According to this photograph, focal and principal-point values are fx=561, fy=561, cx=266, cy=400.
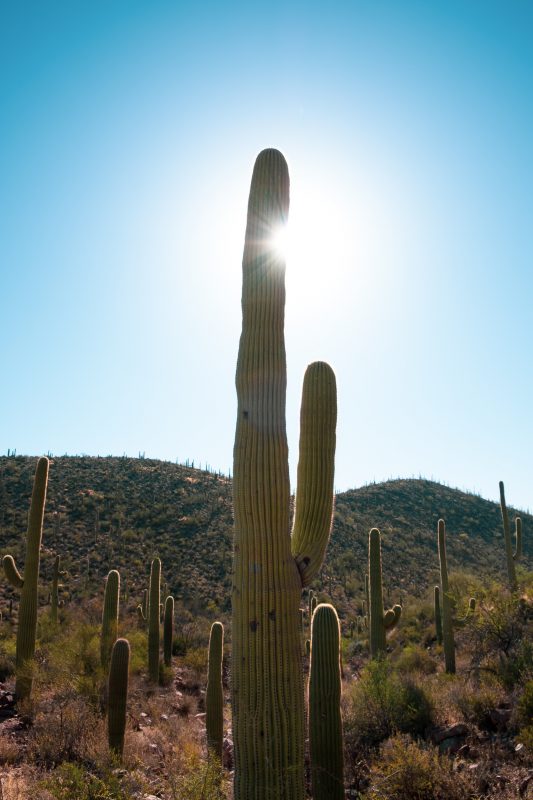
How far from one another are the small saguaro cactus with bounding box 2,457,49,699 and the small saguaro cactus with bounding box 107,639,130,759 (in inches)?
135

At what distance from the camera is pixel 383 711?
11.2 m

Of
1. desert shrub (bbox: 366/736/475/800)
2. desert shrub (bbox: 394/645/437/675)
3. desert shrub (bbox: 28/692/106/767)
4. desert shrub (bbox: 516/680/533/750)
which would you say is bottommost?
desert shrub (bbox: 394/645/437/675)

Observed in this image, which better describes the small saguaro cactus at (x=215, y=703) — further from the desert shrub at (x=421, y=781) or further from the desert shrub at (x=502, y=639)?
the desert shrub at (x=502, y=639)

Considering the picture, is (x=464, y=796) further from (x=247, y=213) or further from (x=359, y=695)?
(x=247, y=213)

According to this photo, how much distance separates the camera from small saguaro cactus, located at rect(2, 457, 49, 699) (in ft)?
39.5

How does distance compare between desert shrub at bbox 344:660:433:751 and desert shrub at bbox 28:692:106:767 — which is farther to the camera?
desert shrub at bbox 344:660:433:751

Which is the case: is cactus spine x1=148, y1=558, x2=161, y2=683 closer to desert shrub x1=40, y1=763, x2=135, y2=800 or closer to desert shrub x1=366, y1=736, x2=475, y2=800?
desert shrub x1=40, y1=763, x2=135, y2=800

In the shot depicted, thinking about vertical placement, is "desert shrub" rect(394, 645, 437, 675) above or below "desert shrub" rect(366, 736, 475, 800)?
below

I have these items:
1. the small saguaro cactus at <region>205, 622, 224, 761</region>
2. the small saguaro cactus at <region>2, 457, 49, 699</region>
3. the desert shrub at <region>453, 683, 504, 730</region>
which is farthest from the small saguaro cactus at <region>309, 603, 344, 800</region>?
the small saguaro cactus at <region>2, 457, 49, 699</region>

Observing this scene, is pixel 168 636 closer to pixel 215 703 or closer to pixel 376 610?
pixel 376 610

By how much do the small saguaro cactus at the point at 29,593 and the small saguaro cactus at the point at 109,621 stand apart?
6.64 feet

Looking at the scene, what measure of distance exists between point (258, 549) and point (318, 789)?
158 inches

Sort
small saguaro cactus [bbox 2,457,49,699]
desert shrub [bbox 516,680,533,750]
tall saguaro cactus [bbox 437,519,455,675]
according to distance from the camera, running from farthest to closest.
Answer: tall saguaro cactus [bbox 437,519,455,675] → small saguaro cactus [bbox 2,457,49,699] → desert shrub [bbox 516,680,533,750]

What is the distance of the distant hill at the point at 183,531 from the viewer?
2983cm
